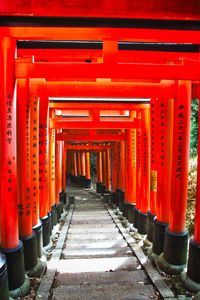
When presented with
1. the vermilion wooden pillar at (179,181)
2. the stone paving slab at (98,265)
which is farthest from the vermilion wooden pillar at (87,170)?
the vermilion wooden pillar at (179,181)

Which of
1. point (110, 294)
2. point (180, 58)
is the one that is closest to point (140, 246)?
point (110, 294)

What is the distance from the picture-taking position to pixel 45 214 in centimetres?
824

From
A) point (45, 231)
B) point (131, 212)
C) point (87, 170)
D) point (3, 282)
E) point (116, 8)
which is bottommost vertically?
point (131, 212)

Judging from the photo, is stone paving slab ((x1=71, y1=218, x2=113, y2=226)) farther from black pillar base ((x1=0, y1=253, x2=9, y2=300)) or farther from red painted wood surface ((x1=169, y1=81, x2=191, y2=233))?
black pillar base ((x1=0, y1=253, x2=9, y2=300))

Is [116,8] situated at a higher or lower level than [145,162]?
higher

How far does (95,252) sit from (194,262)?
317 cm

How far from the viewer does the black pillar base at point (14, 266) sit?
493 cm

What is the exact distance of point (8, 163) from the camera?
16.3ft

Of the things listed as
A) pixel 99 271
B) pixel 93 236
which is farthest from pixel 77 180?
pixel 99 271

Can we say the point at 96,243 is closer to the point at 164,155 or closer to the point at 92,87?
the point at 164,155

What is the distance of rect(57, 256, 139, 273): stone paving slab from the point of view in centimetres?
641

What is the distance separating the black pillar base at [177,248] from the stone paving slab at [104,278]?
0.63m

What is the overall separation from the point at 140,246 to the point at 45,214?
2.57 metres

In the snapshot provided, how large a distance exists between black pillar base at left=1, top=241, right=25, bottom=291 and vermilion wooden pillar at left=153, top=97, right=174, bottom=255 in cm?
307
